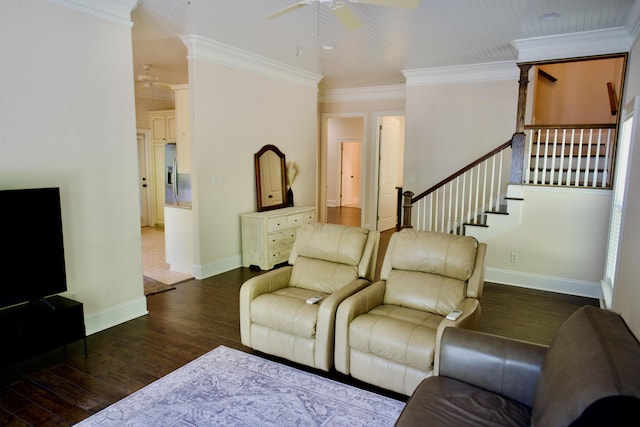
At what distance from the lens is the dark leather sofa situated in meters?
1.25

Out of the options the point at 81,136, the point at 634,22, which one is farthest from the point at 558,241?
the point at 81,136

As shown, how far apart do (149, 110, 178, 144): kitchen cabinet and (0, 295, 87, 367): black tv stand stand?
5.50 m

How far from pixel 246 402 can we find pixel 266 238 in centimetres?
312

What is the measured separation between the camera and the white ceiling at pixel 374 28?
372 centimetres

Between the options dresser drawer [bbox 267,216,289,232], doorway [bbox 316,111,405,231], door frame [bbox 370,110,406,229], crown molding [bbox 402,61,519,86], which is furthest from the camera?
doorway [bbox 316,111,405,231]

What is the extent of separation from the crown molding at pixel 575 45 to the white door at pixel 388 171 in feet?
11.3

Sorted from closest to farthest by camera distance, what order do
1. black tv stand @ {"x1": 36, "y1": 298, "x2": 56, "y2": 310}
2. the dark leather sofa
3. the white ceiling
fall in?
the dark leather sofa
black tv stand @ {"x1": 36, "y1": 298, "x2": 56, "y2": 310}
the white ceiling

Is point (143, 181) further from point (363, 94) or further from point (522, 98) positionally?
point (522, 98)

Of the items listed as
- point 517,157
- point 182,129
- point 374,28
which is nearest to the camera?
point 374,28

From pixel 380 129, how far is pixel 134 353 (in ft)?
20.1

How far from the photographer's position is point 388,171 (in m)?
8.62

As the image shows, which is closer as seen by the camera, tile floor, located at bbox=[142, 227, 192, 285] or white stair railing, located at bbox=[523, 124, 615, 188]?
white stair railing, located at bbox=[523, 124, 615, 188]

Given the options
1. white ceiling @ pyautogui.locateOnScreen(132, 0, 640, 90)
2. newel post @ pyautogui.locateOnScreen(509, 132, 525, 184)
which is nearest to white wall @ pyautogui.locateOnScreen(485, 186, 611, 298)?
newel post @ pyautogui.locateOnScreen(509, 132, 525, 184)

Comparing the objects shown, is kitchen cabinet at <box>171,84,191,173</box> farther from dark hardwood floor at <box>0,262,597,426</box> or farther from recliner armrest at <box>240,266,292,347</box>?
recliner armrest at <box>240,266,292,347</box>
